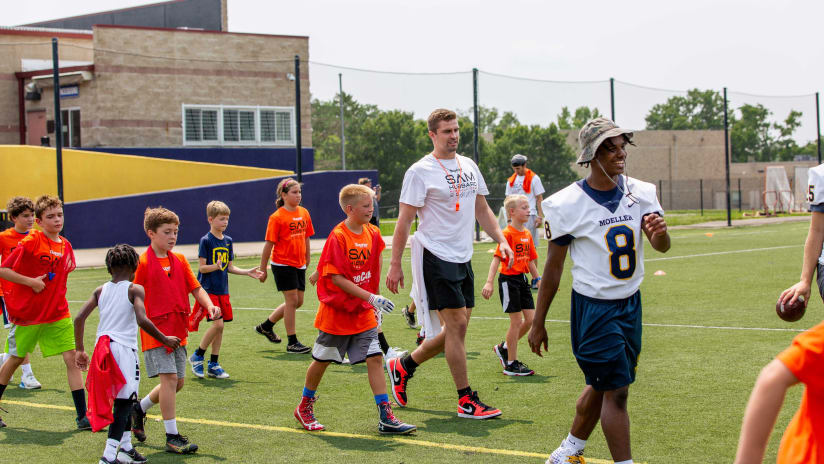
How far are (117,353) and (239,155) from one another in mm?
29979

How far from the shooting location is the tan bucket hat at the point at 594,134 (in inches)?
183

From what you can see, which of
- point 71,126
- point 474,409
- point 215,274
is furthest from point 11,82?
point 474,409

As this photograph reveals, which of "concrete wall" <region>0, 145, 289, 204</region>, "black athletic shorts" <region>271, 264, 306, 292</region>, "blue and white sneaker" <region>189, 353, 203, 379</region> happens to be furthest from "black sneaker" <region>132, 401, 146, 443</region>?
"concrete wall" <region>0, 145, 289, 204</region>

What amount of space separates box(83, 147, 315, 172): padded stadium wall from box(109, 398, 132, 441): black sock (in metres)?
28.8

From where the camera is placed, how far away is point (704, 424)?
19.9 feet

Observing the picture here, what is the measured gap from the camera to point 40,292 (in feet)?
23.0

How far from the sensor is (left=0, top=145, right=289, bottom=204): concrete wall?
2808 centimetres

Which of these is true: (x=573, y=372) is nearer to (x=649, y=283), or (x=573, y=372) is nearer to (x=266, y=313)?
(x=266, y=313)

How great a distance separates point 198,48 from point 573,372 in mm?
30006

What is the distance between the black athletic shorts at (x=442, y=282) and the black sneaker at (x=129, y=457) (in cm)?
235

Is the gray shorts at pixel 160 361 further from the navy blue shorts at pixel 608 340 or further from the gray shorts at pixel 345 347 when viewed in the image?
the navy blue shorts at pixel 608 340

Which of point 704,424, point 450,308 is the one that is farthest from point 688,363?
point 450,308

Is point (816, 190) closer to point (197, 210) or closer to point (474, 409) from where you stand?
point (474, 409)

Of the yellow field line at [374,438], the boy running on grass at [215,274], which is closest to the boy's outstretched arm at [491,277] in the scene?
the yellow field line at [374,438]
